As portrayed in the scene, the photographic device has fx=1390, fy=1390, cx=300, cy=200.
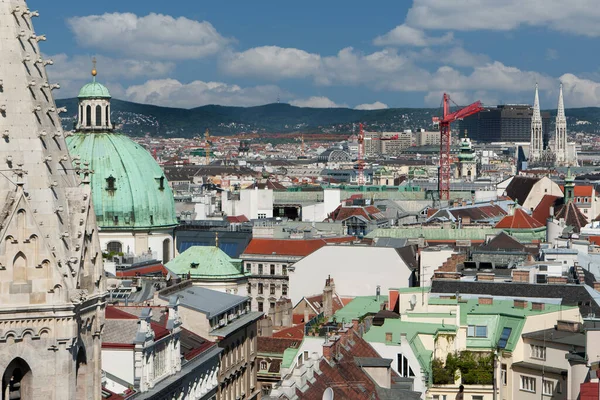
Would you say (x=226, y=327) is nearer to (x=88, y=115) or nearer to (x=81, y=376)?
(x=88, y=115)

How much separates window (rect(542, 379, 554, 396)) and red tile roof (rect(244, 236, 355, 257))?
56.4 m

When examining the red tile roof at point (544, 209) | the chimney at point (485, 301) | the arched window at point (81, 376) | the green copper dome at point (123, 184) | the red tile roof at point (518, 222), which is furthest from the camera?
the red tile roof at point (544, 209)

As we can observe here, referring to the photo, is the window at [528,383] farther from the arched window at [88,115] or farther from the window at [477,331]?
the arched window at [88,115]

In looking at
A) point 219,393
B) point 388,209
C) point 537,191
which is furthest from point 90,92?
point 537,191

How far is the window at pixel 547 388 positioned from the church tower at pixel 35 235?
30.0 metres

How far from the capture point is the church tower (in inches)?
802

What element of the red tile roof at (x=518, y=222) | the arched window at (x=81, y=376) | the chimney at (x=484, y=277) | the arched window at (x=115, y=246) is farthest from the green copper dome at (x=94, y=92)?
the arched window at (x=81, y=376)

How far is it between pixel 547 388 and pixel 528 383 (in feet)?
3.93

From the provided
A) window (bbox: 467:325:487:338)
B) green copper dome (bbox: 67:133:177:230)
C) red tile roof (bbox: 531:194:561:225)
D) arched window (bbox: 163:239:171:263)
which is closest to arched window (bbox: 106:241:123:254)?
green copper dome (bbox: 67:133:177:230)

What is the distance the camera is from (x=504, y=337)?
169 ft

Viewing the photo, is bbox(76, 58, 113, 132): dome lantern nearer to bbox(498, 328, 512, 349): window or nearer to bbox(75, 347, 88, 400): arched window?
bbox(498, 328, 512, 349): window

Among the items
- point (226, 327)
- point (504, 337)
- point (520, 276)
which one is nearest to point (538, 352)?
point (504, 337)

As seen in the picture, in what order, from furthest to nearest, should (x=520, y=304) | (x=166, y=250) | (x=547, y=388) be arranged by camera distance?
(x=166, y=250) < (x=520, y=304) < (x=547, y=388)

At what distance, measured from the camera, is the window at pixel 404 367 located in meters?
48.7
